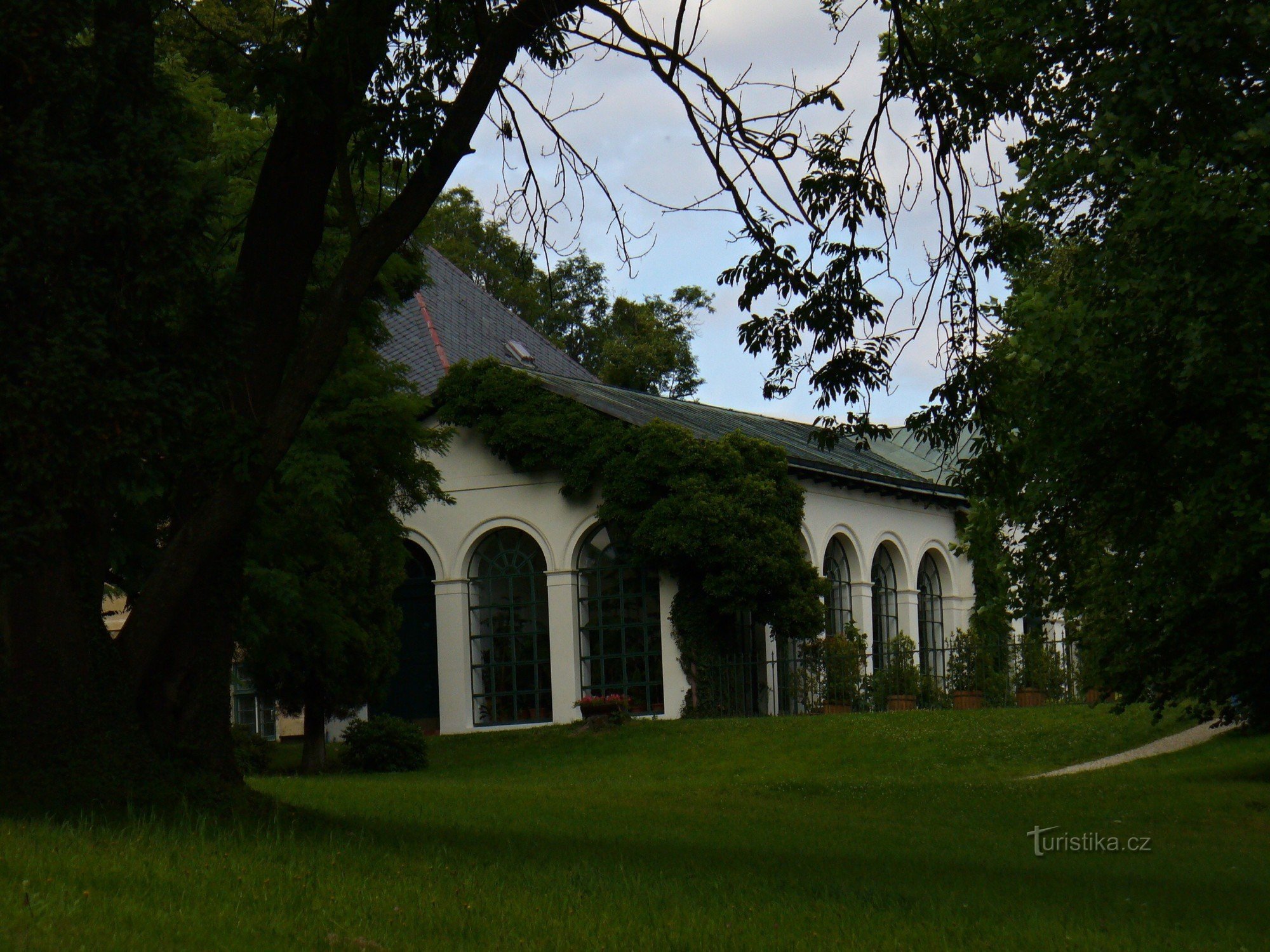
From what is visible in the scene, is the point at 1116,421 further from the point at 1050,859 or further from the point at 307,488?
the point at 307,488

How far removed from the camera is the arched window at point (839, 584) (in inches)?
1137

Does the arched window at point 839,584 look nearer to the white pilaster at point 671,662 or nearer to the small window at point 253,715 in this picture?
the white pilaster at point 671,662

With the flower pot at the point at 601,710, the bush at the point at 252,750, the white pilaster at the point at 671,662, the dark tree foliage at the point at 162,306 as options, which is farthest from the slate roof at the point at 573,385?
the dark tree foliage at the point at 162,306

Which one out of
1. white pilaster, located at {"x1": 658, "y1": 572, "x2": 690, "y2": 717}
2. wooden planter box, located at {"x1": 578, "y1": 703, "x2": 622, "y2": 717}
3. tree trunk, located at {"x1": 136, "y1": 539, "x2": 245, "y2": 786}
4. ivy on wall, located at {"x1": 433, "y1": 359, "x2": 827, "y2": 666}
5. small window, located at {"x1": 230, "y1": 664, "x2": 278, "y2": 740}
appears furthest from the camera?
small window, located at {"x1": 230, "y1": 664, "x2": 278, "y2": 740}

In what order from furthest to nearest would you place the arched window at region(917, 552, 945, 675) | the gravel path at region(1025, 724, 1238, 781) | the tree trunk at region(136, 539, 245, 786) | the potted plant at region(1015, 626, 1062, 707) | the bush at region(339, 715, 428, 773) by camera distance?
the arched window at region(917, 552, 945, 675)
the potted plant at region(1015, 626, 1062, 707)
the bush at region(339, 715, 428, 773)
the gravel path at region(1025, 724, 1238, 781)
the tree trunk at region(136, 539, 245, 786)

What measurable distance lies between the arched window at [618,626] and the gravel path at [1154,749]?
874 cm

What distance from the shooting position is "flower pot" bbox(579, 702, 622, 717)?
80.5ft

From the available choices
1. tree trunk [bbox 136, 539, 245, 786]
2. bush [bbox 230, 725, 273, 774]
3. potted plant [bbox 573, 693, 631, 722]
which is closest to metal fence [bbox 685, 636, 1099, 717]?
potted plant [bbox 573, 693, 631, 722]

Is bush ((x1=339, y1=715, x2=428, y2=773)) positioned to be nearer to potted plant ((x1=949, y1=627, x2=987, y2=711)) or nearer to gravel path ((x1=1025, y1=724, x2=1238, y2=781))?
gravel path ((x1=1025, y1=724, x2=1238, y2=781))

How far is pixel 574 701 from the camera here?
85.4 feet

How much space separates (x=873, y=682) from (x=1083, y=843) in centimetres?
1510

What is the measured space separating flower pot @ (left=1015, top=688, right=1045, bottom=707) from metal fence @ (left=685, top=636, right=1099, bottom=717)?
2 centimetres

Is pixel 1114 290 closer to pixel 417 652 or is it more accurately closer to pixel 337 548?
pixel 337 548

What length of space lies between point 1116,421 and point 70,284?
8.68 m
